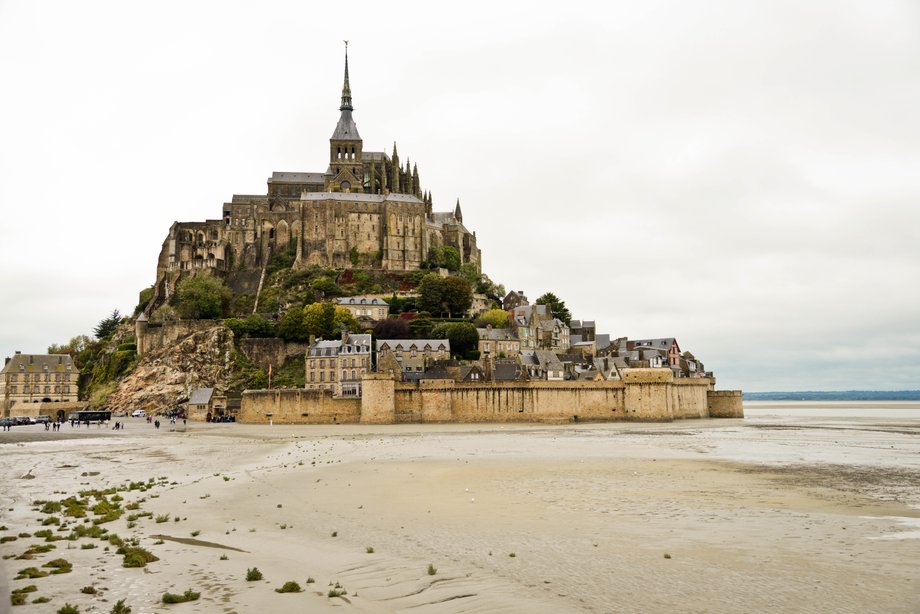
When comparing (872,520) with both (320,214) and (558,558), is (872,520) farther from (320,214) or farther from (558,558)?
(320,214)

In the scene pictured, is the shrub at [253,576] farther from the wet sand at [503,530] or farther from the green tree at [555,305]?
the green tree at [555,305]

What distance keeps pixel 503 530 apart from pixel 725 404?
195 ft

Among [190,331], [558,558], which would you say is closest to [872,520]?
[558,558]

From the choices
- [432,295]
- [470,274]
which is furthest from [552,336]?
[470,274]

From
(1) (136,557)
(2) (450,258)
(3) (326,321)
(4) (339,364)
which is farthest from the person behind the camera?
(2) (450,258)

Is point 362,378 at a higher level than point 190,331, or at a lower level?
lower

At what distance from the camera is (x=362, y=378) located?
5544cm

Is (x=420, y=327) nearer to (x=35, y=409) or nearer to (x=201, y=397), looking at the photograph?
(x=201, y=397)

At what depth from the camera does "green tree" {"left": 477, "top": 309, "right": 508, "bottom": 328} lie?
73375mm

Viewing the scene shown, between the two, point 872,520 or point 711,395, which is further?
point 711,395

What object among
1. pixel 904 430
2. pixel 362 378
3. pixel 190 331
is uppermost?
pixel 190 331

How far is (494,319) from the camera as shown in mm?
74000

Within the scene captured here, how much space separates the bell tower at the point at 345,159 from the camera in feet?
302

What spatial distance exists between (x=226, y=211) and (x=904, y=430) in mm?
70955
